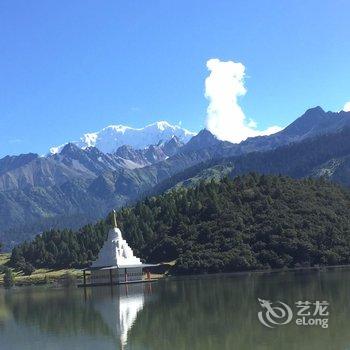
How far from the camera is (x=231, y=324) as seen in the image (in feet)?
124

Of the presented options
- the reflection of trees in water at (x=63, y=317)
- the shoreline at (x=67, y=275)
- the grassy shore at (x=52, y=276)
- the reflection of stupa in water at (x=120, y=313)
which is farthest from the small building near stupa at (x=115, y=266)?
the reflection of stupa in water at (x=120, y=313)

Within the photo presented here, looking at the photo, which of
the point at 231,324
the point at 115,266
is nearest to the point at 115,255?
the point at 115,266

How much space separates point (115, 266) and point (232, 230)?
27.1 metres

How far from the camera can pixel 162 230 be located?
400ft

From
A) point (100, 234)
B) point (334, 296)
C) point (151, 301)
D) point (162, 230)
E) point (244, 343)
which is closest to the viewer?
point (244, 343)

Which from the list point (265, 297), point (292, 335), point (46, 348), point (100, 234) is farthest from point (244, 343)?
point (100, 234)

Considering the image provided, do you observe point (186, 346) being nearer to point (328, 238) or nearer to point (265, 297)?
point (265, 297)

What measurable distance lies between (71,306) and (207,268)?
45621 mm

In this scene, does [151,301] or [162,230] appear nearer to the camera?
[151,301]
